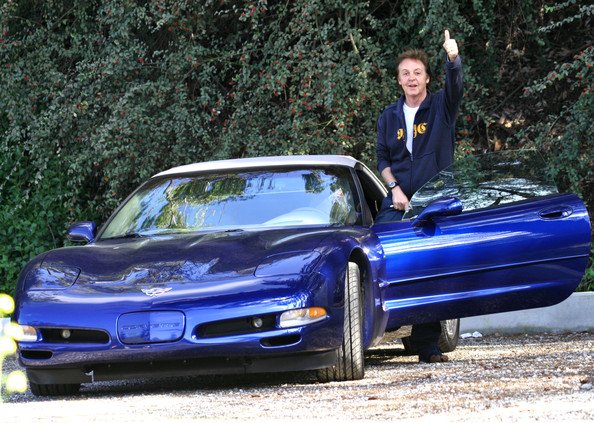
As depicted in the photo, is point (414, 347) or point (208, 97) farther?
point (208, 97)

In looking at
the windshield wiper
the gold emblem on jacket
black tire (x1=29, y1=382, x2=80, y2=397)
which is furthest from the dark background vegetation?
black tire (x1=29, y1=382, x2=80, y2=397)

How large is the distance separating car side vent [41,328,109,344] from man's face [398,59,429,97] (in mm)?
3256

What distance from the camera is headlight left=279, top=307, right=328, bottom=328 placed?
6699 mm

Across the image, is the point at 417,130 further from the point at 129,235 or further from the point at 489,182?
the point at 129,235

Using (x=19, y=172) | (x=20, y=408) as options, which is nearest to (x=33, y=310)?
(x=20, y=408)

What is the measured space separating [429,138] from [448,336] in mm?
1529

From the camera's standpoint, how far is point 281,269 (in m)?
6.81

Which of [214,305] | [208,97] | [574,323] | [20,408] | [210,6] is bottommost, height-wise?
[574,323]

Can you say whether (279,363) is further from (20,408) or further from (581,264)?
(581,264)

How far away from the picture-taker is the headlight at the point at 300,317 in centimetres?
670

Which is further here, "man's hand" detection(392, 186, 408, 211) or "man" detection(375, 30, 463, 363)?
"man" detection(375, 30, 463, 363)

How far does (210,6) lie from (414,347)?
5.66 meters

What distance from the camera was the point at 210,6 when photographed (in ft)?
43.7

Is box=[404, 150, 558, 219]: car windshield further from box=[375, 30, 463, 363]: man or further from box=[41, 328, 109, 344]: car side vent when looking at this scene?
box=[41, 328, 109, 344]: car side vent
